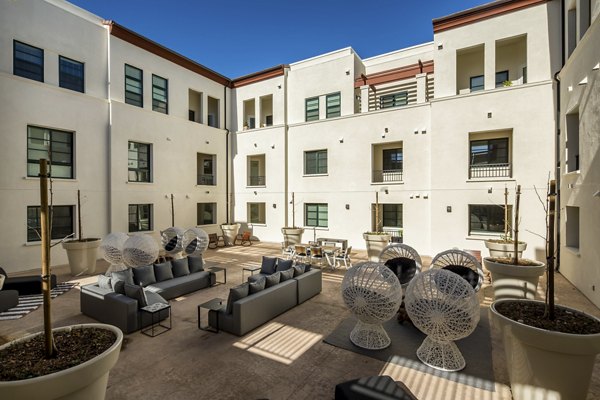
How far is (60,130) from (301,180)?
38.6 feet

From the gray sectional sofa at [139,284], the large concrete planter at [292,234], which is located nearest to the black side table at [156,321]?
the gray sectional sofa at [139,284]

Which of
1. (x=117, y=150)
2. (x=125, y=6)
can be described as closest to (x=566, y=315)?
(x=117, y=150)

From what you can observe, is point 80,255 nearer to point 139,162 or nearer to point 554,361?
point 139,162

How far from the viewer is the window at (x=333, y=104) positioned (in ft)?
56.8

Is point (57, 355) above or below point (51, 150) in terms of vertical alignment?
below

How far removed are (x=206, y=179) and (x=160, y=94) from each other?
5.52 metres

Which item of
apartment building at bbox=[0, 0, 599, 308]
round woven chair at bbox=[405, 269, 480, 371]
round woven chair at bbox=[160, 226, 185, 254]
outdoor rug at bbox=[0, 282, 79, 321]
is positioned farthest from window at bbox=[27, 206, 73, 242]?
round woven chair at bbox=[405, 269, 480, 371]

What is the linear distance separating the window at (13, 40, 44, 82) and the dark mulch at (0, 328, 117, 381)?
13.3 metres

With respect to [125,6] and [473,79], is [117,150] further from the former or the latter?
[473,79]

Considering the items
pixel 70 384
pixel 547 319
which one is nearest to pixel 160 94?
pixel 70 384

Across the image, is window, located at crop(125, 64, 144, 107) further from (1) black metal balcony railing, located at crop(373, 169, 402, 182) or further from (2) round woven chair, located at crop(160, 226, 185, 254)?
(1) black metal balcony railing, located at crop(373, 169, 402, 182)

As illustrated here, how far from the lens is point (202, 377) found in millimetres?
4887

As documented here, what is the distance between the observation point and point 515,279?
7.37 meters

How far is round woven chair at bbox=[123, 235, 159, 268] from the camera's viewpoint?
9.48 metres
